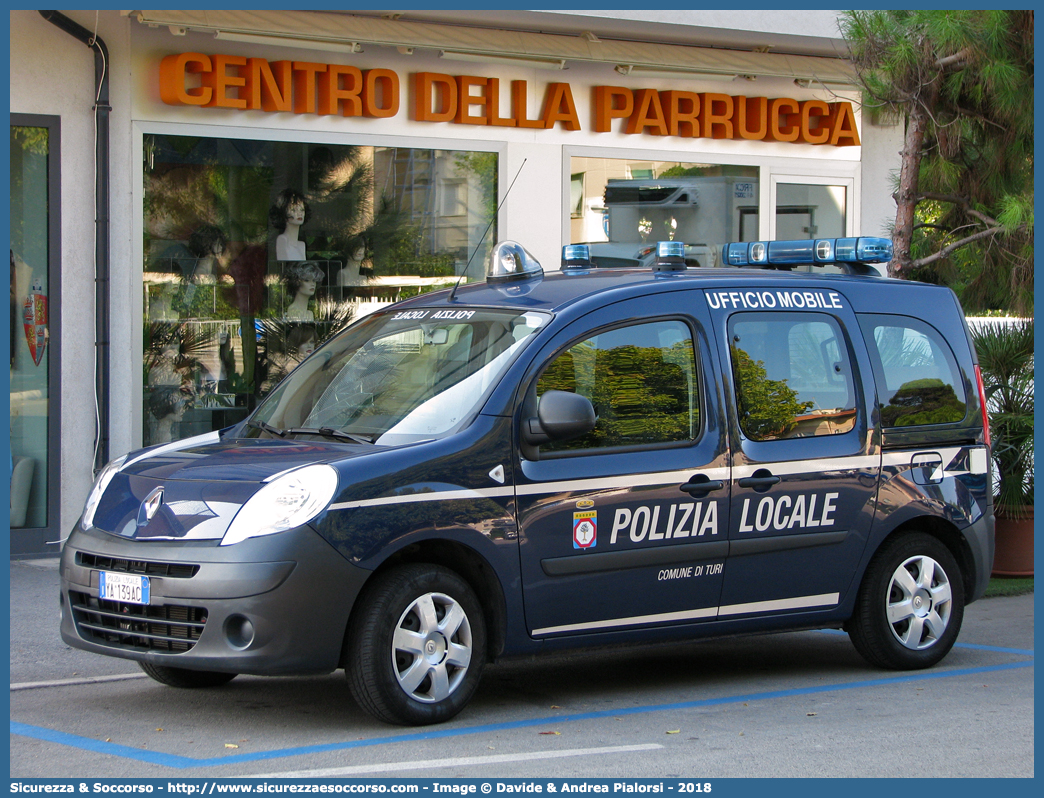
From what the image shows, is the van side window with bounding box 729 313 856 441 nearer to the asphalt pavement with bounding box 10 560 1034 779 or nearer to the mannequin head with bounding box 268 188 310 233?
the asphalt pavement with bounding box 10 560 1034 779

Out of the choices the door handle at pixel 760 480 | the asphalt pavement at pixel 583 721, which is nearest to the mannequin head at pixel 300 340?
the asphalt pavement at pixel 583 721

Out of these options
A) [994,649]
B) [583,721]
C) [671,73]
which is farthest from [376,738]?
[671,73]

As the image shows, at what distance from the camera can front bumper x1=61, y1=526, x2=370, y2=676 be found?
5.35 m

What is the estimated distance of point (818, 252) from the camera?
768 centimetres

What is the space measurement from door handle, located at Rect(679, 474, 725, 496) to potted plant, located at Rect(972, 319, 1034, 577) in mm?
4326

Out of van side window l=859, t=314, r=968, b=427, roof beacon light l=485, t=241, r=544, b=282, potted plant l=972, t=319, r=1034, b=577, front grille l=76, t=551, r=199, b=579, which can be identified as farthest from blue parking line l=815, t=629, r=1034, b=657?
front grille l=76, t=551, r=199, b=579

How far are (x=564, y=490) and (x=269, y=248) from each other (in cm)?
625

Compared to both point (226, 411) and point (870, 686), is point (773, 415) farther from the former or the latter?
point (226, 411)

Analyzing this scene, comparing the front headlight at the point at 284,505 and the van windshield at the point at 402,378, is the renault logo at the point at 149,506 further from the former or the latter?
the van windshield at the point at 402,378

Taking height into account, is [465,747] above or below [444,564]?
below

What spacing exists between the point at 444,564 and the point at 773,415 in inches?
73.5

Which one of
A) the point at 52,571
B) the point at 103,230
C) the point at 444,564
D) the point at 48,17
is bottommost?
the point at 52,571

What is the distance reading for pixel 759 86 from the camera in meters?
13.7
